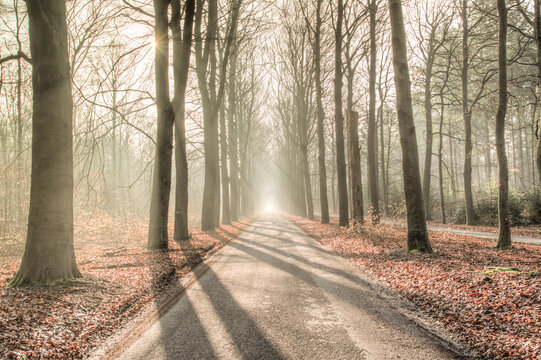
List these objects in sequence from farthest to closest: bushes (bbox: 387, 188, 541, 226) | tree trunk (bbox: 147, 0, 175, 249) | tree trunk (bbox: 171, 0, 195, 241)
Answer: bushes (bbox: 387, 188, 541, 226), tree trunk (bbox: 171, 0, 195, 241), tree trunk (bbox: 147, 0, 175, 249)

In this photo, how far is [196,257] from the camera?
8.53 meters

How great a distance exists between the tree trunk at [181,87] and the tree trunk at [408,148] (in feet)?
20.7

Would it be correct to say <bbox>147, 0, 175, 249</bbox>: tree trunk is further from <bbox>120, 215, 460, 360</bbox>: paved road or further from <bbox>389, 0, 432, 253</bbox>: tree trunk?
<bbox>389, 0, 432, 253</bbox>: tree trunk

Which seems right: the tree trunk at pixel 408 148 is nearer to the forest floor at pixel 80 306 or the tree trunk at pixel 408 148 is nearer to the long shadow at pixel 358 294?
the long shadow at pixel 358 294

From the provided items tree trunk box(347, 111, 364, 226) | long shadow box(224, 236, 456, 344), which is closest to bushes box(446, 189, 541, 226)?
tree trunk box(347, 111, 364, 226)

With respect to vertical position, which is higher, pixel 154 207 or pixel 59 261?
pixel 154 207

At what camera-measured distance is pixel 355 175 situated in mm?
13609

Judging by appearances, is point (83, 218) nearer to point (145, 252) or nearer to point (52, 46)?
point (145, 252)

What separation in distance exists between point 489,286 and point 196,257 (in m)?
6.65

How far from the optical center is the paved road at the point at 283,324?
3.12 metres

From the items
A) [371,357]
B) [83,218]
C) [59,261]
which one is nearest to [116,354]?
[371,357]

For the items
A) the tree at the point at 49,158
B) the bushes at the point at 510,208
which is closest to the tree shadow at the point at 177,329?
the tree at the point at 49,158

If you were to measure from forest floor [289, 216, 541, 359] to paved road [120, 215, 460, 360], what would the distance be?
1.78 feet

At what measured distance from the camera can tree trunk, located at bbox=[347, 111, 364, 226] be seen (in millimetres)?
13312
